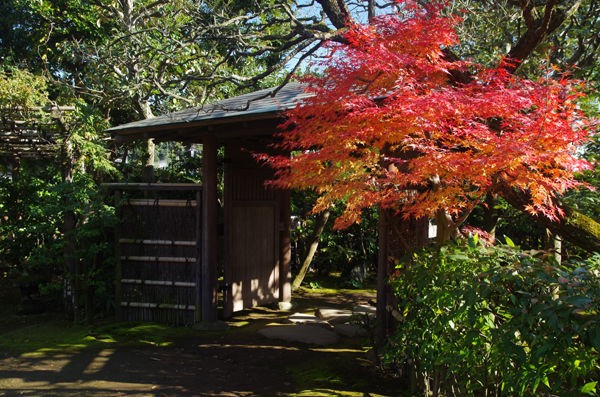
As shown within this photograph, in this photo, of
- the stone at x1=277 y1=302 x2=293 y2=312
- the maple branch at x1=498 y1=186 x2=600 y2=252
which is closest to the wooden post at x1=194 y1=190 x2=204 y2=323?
the stone at x1=277 y1=302 x2=293 y2=312

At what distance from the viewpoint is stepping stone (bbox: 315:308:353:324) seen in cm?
863

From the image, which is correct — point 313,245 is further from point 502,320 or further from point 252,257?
point 502,320

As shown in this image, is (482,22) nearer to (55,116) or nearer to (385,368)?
(385,368)

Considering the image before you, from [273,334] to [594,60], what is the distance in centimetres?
748

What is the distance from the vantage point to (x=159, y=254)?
27.6 ft

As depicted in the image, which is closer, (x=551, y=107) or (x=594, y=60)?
(x=551, y=107)

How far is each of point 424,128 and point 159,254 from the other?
18.4 feet

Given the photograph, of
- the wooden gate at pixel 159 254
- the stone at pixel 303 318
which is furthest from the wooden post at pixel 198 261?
the stone at pixel 303 318

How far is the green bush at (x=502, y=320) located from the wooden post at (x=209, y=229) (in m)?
4.27

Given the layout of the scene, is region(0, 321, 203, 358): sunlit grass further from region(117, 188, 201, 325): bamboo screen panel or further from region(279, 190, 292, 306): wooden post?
region(279, 190, 292, 306): wooden post

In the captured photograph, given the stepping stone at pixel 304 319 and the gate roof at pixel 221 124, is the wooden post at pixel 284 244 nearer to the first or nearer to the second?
the stepping stone at pixel 304 319

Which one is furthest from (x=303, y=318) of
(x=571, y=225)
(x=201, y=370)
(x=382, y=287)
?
(x=571, y=225)

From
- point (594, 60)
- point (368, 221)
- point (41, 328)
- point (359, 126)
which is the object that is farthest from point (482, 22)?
point (41, 328)

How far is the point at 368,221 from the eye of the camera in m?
12.9
